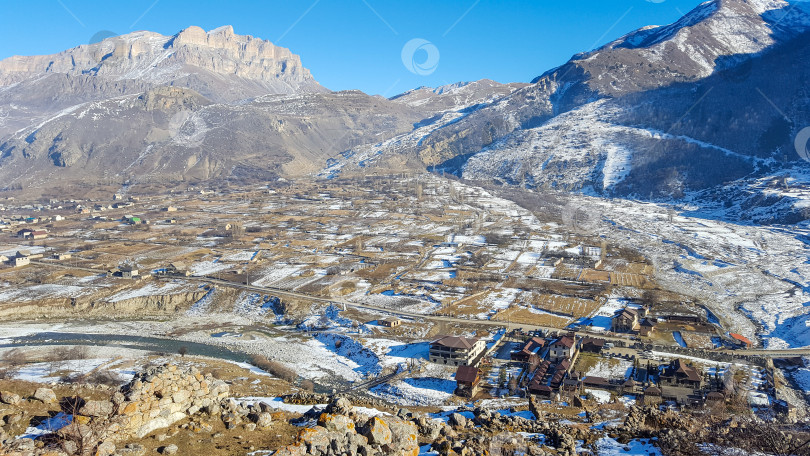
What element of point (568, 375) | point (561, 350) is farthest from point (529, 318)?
point (568, 375)

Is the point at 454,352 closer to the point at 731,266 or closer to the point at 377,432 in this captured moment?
the point at 377,432

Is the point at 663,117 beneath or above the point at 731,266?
above

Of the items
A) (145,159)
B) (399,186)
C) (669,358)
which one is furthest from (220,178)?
(669,358)

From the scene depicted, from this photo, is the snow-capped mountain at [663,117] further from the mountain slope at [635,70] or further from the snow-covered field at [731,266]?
the snow-covered field at [731,266]

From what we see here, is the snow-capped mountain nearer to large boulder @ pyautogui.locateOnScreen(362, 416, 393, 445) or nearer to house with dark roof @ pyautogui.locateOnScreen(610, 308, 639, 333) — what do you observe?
house with dark roof @ pyautogui.locateOnScreen(610, 308, 639, 333)

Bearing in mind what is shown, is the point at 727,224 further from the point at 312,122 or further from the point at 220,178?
the point at 312,122

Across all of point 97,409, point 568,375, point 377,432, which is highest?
point 97,409
